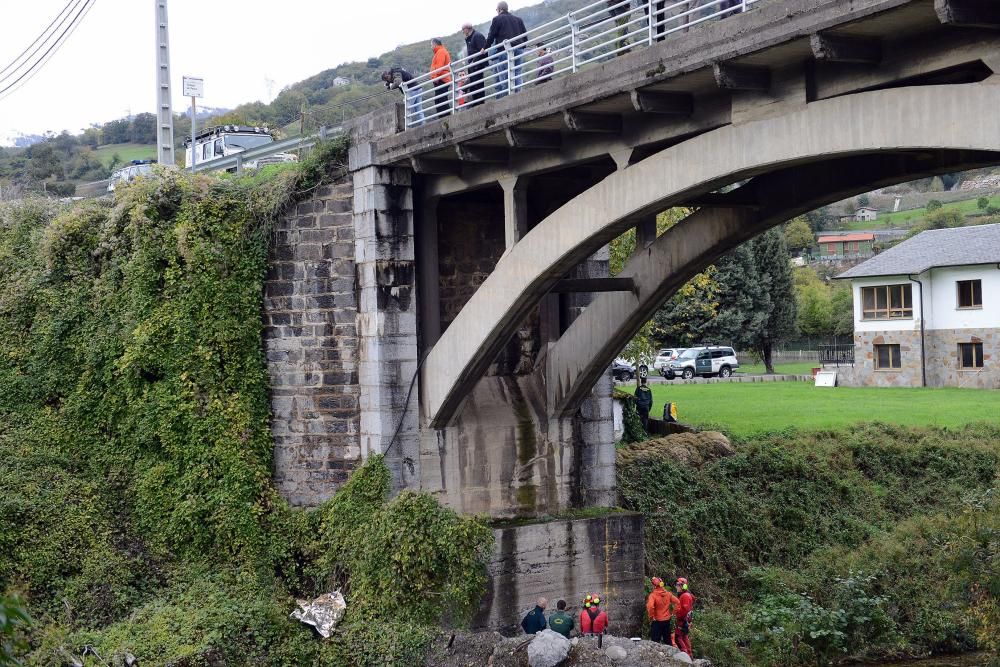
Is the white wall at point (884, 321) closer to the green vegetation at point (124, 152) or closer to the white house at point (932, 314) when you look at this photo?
the white house at point (932, 314)

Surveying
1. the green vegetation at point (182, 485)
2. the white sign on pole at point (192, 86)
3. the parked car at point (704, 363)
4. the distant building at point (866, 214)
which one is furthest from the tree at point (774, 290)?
the distant building at point (866, 214)

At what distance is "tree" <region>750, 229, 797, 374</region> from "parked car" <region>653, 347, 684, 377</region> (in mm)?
4069

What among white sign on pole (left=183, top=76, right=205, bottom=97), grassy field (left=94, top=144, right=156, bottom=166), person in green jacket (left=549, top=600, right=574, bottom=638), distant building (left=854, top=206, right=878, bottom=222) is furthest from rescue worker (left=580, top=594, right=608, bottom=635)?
distant building (left=854, top=206, right=878, bottom=222)

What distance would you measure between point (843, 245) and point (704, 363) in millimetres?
46255

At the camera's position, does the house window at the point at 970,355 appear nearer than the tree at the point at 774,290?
Yes

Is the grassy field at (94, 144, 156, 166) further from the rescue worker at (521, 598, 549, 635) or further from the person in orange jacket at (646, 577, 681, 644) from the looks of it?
the person in orange jacket at (646, 577, 681, 644)

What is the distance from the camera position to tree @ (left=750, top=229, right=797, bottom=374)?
4703 cm

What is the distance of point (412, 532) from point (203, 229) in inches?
176

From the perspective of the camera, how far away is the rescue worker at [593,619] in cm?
1305

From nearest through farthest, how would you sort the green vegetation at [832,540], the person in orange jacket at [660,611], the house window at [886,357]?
the person in orange jacket at [660,611], the green vegetation at [832,540], the house window at [886,357]

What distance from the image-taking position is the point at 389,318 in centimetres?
1358

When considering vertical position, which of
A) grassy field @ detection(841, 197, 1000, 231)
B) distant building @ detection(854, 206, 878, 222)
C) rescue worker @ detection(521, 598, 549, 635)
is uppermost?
distant building @ detection(854, 206, 878, 222)

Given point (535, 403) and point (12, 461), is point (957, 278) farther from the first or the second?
point (12, 461)

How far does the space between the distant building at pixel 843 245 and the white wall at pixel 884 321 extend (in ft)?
149
